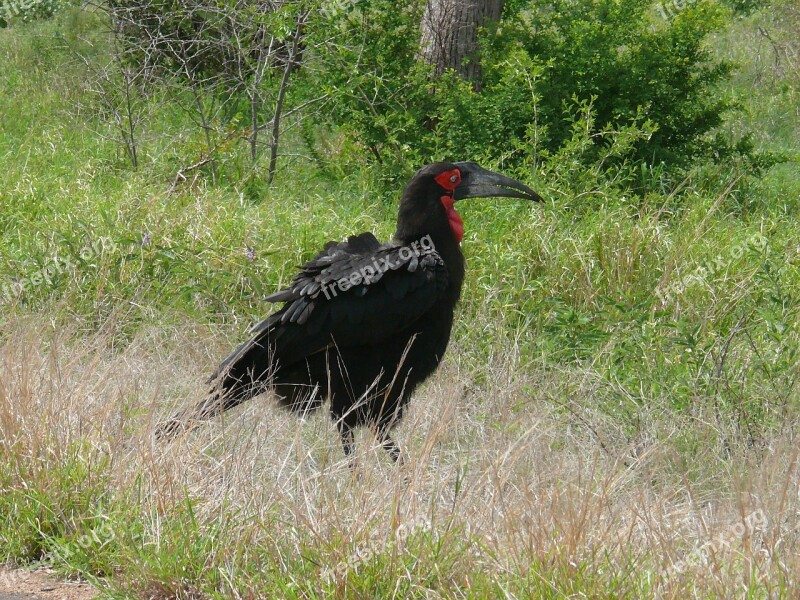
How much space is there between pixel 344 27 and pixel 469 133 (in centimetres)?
131

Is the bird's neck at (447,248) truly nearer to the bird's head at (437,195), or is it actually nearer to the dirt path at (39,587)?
the bird's head at (437,195)

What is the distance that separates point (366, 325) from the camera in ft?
13.9

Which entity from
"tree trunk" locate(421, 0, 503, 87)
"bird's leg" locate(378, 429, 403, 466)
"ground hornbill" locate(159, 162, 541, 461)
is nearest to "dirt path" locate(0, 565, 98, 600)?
"ground hornbill" locate(159, 162, 541, 461)

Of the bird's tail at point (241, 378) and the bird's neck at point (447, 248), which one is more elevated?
the bird's neck at point (447, 248)

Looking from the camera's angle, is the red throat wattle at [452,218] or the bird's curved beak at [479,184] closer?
the red throat wattle at [452,218]

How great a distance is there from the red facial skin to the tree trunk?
3847 mm

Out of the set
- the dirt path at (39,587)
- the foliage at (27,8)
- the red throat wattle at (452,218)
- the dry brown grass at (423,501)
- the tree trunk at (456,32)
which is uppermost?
the foliage at (27,8)

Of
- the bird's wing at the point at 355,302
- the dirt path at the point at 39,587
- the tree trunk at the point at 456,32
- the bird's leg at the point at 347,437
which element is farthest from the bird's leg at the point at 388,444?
the tree trunk at the point at 456,32

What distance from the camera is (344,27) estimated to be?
8211mm

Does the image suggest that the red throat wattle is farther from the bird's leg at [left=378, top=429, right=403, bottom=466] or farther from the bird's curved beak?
the bird's leg at [left=378, top=429, right=403, bottom=466]

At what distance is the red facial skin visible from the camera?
4.50m

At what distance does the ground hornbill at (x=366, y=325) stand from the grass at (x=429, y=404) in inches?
6.2

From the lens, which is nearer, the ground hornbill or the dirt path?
the dirt path

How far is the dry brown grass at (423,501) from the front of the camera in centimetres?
279
